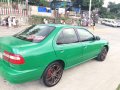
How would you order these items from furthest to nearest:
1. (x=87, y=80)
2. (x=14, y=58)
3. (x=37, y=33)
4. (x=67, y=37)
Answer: (x=87, y=80), (x=67, y=37), (x=37, y=33), (x=14, y=58)

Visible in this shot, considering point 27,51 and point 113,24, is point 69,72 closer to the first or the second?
point 27,51

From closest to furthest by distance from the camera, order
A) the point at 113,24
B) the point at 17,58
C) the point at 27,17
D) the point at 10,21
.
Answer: the point at 17,58 < the point at 10,21 < the point at 27,17 < the point at 113,24

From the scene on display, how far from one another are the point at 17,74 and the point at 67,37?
1.68 metres

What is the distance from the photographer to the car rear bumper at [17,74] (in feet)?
10.8

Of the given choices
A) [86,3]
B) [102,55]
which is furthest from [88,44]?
[86,3]

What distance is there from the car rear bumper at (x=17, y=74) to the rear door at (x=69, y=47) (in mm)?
740

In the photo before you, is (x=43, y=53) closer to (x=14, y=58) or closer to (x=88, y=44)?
(x=14, y=58)

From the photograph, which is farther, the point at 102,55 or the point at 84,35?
the point at 102,55

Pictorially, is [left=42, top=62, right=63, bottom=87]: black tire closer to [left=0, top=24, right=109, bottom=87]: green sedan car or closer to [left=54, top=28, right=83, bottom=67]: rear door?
[left=0, top=24, right=109, bottom=87]: green sedan car

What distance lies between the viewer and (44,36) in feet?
12.8

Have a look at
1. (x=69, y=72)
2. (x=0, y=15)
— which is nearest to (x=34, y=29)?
(x=69, y=72)

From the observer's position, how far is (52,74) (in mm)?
3994

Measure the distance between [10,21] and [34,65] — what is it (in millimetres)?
14728

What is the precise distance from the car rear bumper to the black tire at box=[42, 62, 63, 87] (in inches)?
12.9
